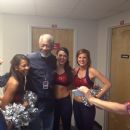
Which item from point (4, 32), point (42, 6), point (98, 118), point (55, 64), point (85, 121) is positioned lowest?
point (98, 118)

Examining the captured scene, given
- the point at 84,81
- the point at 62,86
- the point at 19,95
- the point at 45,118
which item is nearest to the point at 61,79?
the point at 62,86

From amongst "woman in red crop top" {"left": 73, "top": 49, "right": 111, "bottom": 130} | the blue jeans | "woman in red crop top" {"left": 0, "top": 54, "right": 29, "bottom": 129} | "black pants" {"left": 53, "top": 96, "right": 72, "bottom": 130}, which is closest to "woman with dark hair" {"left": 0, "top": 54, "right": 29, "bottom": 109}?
"woman in red crop top" {"left": 0, "top": 54, "right": 29, "bottom": 129}

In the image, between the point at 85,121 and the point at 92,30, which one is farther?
the point at 92,30

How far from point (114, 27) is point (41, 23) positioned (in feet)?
4.47

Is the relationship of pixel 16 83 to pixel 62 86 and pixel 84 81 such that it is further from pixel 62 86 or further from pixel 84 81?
pixel 84 81

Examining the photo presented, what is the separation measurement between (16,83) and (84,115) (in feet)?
3.47

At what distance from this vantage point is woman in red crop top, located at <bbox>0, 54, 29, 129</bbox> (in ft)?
7.64

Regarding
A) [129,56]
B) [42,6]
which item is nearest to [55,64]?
[42,6]

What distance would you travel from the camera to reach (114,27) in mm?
3986

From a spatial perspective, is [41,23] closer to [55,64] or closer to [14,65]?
[55,64]

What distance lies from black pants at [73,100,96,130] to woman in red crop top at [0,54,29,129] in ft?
2.65

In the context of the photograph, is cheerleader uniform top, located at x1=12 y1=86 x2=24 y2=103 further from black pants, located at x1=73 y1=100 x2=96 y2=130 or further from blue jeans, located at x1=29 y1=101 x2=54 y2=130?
black pants, located at x1=73 y1=100 x2=96 y2=130

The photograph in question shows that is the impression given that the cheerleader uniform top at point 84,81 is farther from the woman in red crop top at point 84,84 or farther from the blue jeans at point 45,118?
the blue jeans at point 45,118

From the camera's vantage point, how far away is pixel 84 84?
2928 mm
